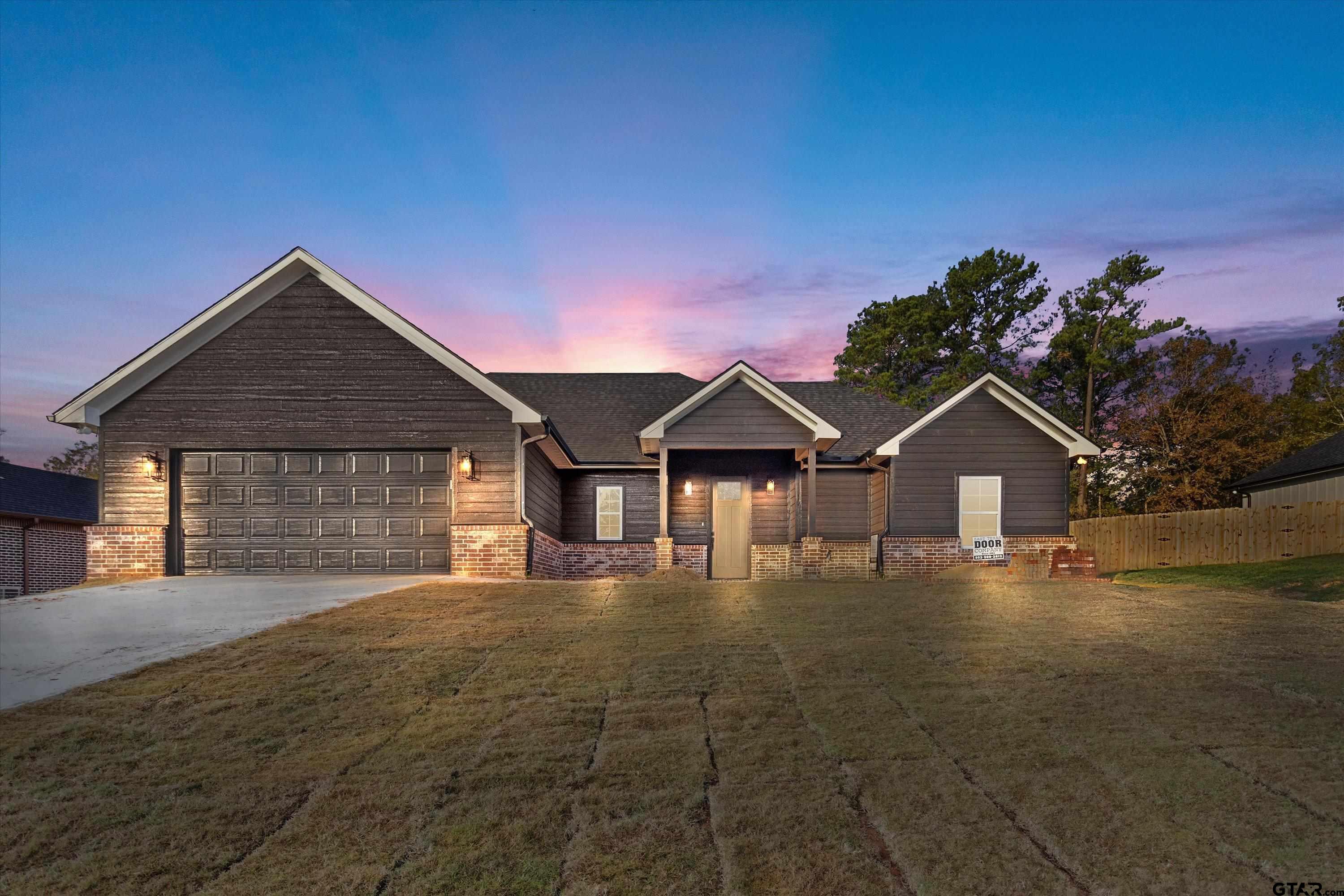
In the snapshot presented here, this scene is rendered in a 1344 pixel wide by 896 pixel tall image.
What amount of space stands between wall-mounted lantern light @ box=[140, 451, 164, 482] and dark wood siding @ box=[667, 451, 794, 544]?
35.9ft

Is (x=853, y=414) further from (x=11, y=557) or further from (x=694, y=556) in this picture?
(x=11, y=557)

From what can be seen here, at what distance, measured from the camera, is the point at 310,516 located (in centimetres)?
1593

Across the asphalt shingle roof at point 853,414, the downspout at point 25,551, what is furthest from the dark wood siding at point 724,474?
the downspout at point 25,551

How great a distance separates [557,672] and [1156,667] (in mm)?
5298

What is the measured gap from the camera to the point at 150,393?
52.1ft

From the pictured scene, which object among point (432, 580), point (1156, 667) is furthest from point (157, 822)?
point (432, 580)

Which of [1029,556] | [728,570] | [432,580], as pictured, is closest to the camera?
[432,580]

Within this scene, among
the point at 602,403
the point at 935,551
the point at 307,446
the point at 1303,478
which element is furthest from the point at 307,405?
Answer: the point at 1303,478

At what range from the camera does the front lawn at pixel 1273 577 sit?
17.3 m

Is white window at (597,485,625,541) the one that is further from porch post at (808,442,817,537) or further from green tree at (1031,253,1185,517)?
green tree at (1031,253,1185,517)

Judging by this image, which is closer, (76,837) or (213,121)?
(76,837)

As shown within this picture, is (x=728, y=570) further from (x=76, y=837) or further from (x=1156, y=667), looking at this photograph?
(x=76, y=837)

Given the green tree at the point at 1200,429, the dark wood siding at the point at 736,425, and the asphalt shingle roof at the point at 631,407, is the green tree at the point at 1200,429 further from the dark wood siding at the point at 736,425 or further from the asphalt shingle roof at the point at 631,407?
the dark wood siding at the point at 736,425

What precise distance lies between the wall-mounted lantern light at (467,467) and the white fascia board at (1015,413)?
31.0 feet
